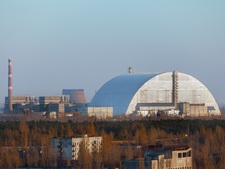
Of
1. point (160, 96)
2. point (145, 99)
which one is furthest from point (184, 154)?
point (160, 96)

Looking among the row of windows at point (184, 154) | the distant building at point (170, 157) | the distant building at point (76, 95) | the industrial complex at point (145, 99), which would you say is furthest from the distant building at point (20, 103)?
the distant building at point (170, 157)

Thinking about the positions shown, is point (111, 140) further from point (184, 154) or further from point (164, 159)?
point (164, 159)

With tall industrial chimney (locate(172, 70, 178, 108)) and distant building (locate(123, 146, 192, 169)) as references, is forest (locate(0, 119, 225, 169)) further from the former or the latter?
tall industrial chimney (locate(172, 70, 178, 108))

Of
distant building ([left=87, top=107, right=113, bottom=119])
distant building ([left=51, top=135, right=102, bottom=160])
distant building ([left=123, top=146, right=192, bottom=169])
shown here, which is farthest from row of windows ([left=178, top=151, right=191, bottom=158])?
distant building ([left=87, top=107, right=113, bottom=119])

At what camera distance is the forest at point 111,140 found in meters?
33.0

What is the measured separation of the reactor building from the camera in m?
65.1

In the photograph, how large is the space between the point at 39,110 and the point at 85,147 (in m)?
32.8

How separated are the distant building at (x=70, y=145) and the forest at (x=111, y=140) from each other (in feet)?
1.24

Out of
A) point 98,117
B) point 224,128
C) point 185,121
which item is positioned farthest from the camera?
point 98,117

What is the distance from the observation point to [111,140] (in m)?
37.9

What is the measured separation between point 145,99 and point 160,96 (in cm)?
98

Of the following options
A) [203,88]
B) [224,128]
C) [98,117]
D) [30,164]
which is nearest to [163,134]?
[224,128]

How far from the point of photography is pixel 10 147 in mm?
37812

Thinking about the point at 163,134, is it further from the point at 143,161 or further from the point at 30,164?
the point at 143,161
